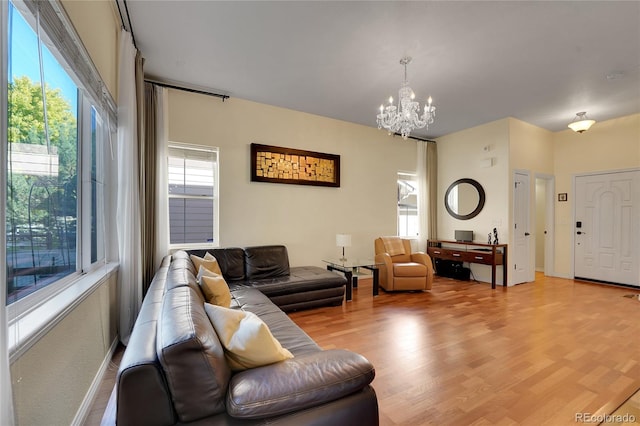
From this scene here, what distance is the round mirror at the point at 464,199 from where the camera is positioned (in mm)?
5426

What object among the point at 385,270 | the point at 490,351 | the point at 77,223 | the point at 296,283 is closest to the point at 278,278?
the point at 296,283

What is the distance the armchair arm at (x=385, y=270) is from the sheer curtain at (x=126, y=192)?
333 cm

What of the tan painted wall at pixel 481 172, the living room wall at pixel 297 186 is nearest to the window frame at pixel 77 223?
the living room wall at pixel 297 186

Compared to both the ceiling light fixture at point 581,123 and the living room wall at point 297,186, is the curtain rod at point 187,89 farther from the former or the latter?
the ceiling light fixture at point 581,123

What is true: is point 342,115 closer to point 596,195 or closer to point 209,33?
point 209,33

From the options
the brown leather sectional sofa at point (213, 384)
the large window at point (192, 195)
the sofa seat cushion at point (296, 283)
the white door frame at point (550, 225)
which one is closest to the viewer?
the brown leather sectional sofa at point (213, 384)


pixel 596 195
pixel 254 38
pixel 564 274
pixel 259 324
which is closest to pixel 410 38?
pixel 254 38

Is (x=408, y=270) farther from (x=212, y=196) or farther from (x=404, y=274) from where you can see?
(x=212, y=196)

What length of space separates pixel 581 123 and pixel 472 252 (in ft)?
8.62

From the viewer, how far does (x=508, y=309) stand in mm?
3688

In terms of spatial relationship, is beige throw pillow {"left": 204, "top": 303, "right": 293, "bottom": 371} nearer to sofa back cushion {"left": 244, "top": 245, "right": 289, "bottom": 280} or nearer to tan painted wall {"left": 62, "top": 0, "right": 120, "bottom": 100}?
tan painted wall {"left": 62, "top": 0, "right": 120, "bottom": 100}

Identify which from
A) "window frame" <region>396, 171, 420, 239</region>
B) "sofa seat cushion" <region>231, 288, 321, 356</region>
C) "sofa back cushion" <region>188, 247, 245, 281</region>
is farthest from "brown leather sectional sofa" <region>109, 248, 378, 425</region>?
"window frame" <region>396, 171, 420, 239</region>

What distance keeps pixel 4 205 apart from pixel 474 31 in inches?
137

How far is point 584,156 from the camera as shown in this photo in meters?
5.36
